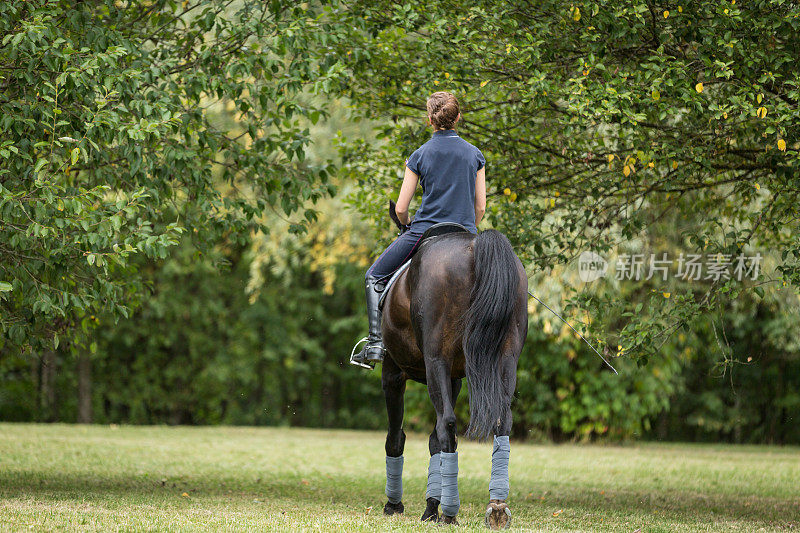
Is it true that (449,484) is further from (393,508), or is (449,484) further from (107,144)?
(107,144)

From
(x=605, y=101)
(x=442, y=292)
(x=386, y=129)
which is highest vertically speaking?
(x=386, y=129)

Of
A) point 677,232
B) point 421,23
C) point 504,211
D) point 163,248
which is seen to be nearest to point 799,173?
point 504,211

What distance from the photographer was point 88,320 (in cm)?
1005

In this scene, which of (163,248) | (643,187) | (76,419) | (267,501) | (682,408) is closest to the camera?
(163,248)

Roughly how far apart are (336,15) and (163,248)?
352cm

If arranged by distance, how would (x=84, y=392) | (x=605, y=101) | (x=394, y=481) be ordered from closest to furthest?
(x=605, y=101), (x=394, y=481), (x=84, y=392)

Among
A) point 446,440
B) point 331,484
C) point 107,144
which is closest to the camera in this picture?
point 446,440

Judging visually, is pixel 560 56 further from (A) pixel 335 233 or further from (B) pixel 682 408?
(B) pixel 682 408

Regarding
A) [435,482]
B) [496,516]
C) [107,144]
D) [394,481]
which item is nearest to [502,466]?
[496,516]

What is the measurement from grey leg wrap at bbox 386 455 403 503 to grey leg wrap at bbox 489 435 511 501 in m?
1.61

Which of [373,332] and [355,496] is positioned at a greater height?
[373,332]

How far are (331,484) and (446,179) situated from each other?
5.74m

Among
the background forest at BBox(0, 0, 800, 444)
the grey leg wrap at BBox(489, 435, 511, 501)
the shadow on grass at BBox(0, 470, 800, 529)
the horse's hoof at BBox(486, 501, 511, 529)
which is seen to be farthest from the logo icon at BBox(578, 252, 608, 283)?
the horse's hoof at BBox(486, 501, 511, 529)

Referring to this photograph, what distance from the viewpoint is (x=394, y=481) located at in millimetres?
8016
